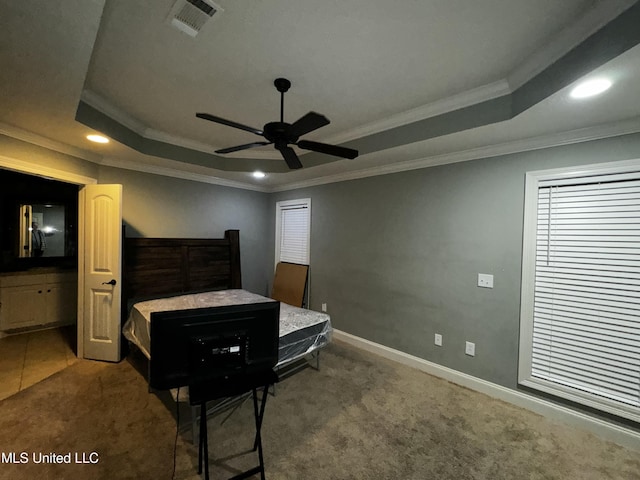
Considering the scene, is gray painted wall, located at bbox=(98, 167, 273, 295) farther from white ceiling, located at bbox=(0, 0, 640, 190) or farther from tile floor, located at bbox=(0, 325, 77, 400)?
tile floor, located at bbox=(0, 325, 77, 400)

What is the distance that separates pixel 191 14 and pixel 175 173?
282cm

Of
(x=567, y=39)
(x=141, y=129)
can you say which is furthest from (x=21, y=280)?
(x=567, y=39)

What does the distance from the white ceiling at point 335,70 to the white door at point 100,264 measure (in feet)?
1.87

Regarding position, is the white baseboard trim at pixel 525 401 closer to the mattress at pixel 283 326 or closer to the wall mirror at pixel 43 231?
the mattress at pixel 283 326

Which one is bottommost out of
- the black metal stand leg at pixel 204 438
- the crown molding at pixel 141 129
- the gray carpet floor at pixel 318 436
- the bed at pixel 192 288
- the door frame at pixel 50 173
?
the gray carpet floor at pixel 318 436

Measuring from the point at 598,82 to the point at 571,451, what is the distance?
251 centimetres

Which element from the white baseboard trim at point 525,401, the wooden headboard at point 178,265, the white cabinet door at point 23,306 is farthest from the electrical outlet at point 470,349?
the white cabinet door at point 23,306

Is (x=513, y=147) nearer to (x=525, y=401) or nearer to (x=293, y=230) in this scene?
(x=525, y=401)

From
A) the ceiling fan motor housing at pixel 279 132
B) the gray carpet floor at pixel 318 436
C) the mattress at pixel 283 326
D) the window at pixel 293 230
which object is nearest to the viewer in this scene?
the gray carpet floor at pixel 318 436

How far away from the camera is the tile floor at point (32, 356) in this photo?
2.61 meters

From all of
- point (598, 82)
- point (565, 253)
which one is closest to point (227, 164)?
point (598, 82)

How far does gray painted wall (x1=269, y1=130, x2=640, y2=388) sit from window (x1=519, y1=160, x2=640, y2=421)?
0.11 metres

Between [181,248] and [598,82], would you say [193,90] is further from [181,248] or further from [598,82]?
[598,82]

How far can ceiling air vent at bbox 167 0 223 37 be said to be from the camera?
1374mm
